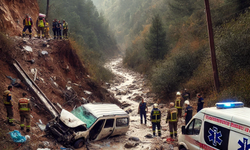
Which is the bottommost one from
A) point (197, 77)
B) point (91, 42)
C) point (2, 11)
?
point (197, 77)

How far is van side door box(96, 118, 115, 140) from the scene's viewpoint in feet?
26.9

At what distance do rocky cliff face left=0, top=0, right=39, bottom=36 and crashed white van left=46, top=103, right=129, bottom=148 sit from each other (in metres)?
8.22

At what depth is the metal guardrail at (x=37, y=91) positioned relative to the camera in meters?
9.12

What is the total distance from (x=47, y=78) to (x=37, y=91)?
6.97ft

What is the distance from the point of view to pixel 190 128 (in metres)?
6.08

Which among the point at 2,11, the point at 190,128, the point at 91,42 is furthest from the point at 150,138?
the point at 91,42

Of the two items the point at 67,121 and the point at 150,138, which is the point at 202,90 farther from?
the point at 67,121

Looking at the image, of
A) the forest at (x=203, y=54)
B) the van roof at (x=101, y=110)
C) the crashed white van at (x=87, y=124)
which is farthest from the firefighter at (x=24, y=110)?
the forest at (x=203, y=54)

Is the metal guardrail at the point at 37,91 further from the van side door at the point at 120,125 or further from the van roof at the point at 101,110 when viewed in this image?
the van side door at the point at 120,125

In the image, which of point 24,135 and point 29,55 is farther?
point 29,55

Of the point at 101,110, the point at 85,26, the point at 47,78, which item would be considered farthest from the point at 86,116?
the point at 85,26

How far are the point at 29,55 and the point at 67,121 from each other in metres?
6.11

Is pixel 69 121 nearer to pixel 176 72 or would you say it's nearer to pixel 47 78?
pixel 47 78

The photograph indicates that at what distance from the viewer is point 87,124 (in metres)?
7.86
